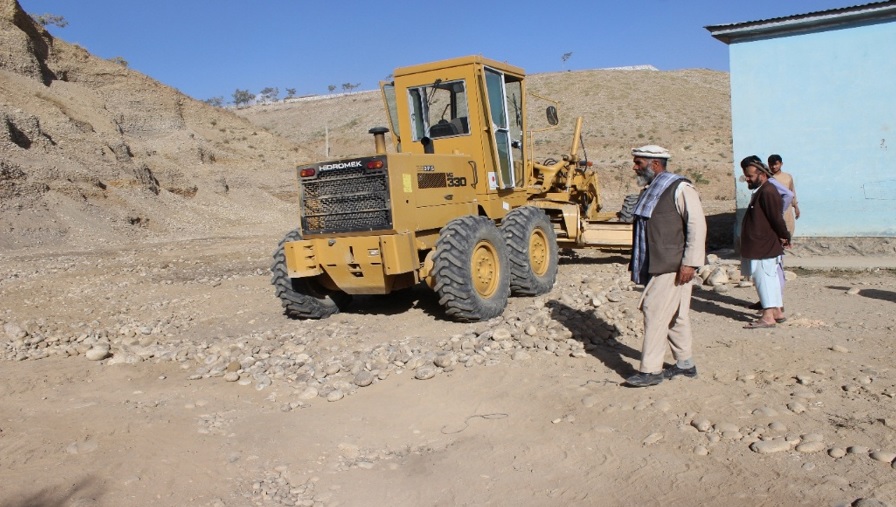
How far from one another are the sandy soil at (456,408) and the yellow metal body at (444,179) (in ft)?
A: 2.42

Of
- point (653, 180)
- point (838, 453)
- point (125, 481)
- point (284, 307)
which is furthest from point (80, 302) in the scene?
point (838, 453)

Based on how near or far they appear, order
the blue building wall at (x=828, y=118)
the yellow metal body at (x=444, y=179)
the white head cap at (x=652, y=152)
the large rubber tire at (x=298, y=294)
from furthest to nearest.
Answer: the blue building wall at (x=828, y=118)
the large rubber tire at (x=298, y=294)
the yellow metal body at (x=444, y=179)
the white head cap at (x=652, y=152)

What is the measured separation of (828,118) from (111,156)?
65.9ft

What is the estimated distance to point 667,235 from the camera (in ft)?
16.3

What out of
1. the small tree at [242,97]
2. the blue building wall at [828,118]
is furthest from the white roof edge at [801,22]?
the small tree at [242,97]

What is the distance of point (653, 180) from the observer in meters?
5.13

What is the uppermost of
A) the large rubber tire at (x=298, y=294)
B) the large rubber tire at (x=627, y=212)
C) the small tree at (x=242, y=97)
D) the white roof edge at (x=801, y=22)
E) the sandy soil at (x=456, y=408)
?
the small tree at (x=242, y=97)

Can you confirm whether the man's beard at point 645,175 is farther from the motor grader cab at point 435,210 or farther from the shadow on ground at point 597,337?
the motor grader cab at point 435,210

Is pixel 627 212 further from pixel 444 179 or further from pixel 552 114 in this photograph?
pixel 444 179

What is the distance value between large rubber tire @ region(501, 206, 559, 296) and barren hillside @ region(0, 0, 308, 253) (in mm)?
12746

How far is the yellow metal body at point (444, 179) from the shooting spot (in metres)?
7.36

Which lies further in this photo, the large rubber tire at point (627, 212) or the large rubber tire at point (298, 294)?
the large rubber tire at point (627, 212)

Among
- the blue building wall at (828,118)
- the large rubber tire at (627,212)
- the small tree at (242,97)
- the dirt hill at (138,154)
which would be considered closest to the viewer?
the blue building wall at (828,118)

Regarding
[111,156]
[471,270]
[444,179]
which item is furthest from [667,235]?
[111,156]
